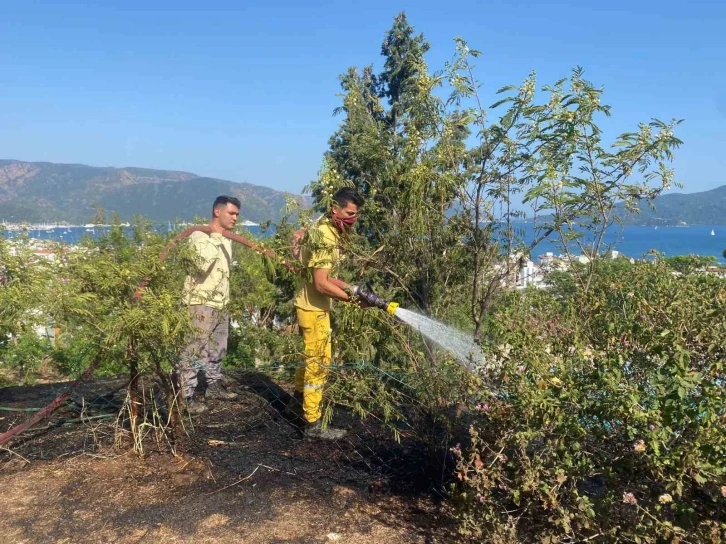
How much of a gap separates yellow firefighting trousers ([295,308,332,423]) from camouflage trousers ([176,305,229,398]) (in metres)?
0.67

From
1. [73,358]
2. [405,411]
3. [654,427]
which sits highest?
[654,427]

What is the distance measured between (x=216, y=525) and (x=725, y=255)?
143 inches

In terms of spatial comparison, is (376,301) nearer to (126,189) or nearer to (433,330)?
(433,330)

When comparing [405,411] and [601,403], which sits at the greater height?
[601,403]

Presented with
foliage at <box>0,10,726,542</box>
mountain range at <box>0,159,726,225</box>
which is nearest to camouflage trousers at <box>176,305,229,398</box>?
foliage at <box>0,10,726,542</box>

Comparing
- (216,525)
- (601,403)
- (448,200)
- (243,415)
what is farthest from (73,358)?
(601,403)

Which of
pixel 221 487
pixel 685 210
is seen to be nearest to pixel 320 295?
pixel 221 487

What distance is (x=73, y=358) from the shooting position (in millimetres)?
7184

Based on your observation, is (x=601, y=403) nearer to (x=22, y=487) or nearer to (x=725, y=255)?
(x=725, y=255)

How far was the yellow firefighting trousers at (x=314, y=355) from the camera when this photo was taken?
12.9 feet

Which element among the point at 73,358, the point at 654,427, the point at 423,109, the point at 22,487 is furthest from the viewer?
the point at 73,358

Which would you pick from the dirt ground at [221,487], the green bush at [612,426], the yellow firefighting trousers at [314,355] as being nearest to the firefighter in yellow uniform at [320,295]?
the yellow firefighting trousers at [314,355]

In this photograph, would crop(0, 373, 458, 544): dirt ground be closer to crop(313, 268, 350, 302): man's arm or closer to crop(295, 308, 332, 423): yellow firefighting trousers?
crop(295, 308, 332, 423): yellow firefighting trousers

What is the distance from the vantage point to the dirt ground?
9.50 feet
